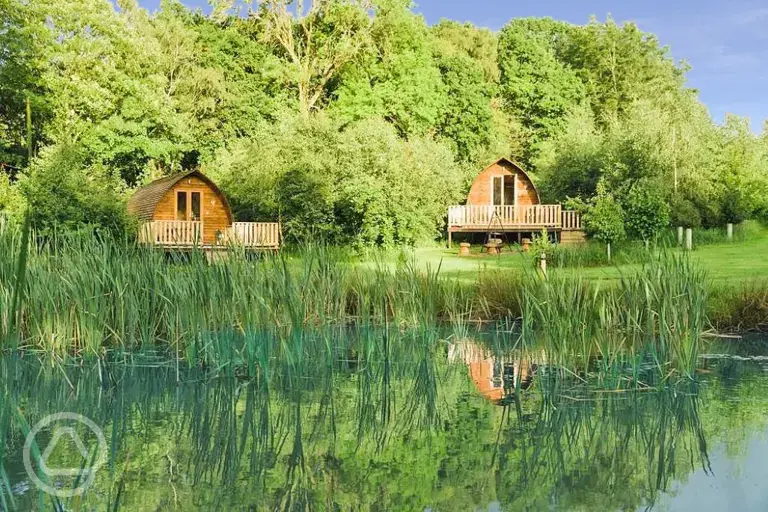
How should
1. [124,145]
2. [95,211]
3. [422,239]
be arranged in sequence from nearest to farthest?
1. [95,211]
2. [422,239]
3. [124,145]

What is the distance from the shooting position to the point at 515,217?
26.0 meters

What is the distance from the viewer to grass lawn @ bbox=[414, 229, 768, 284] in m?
12.4

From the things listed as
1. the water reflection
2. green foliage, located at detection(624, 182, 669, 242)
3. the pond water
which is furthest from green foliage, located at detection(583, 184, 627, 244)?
the pond water

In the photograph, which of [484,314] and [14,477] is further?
[484,314]

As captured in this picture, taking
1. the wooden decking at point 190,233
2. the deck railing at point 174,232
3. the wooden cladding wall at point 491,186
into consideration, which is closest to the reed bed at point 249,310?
the wooden decking at point 190,233

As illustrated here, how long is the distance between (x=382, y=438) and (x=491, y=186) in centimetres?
Answer: 2460

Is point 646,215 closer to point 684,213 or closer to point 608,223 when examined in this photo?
point 608,223

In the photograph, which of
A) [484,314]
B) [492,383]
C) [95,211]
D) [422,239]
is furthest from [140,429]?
[422,239]

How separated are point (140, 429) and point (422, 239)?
20836 millimetres

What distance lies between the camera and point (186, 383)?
19.9ft

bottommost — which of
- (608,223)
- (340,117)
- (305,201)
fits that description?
(608,223)

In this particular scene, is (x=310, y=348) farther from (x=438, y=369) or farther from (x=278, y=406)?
(x=278, y=406)

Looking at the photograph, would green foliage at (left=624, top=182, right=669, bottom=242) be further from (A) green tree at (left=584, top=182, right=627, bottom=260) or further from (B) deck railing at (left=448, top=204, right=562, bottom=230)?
(B) deck railing at (left=448, top=204, right=562, bottom=230)

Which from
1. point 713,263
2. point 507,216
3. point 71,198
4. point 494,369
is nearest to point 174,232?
point 71,198
